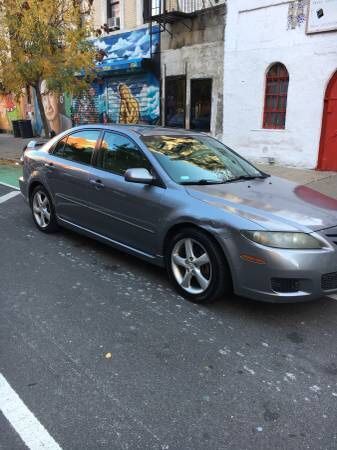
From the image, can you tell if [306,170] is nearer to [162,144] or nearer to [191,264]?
[162,144]

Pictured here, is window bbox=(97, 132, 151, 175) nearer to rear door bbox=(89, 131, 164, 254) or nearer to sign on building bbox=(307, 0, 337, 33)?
rear door bbox=(89, 131, 164, 254)

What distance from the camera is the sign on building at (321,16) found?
1005 centimetres

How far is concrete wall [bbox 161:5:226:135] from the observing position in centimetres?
1309

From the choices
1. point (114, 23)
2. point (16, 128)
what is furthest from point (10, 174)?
point (16, 128)

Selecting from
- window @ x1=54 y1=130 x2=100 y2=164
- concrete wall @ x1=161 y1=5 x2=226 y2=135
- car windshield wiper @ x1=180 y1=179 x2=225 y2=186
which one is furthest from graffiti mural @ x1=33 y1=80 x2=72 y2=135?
car windshield wiper @ x1=180 y1=179 x2=225 y2=186

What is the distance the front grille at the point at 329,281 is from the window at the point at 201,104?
11108mm

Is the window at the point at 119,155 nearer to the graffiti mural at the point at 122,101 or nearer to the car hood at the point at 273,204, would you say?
the car hood at the point at 273,204

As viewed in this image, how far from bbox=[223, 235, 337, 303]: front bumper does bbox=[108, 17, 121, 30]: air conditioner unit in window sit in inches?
625

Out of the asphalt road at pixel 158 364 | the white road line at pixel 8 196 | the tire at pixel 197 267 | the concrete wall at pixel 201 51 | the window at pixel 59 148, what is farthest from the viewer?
the concrete wall at pixel 201 51

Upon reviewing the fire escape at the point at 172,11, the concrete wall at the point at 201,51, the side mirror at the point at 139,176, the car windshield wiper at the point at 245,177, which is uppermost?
the fire escape at the point at 172,11

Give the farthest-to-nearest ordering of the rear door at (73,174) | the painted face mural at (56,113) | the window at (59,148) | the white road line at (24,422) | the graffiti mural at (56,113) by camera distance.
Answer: the painted face mural at (56,113) → the graffiti mural at (56,113) → the window at (59,148) → the rear door at (73,174) → the white road line at (24,422)

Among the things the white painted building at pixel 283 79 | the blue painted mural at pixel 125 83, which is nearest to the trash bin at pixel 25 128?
the blue painted mural at pixel 125 83

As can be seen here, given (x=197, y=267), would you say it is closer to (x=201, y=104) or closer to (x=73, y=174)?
(x=73, y=174)

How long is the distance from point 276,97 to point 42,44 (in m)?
6.55
